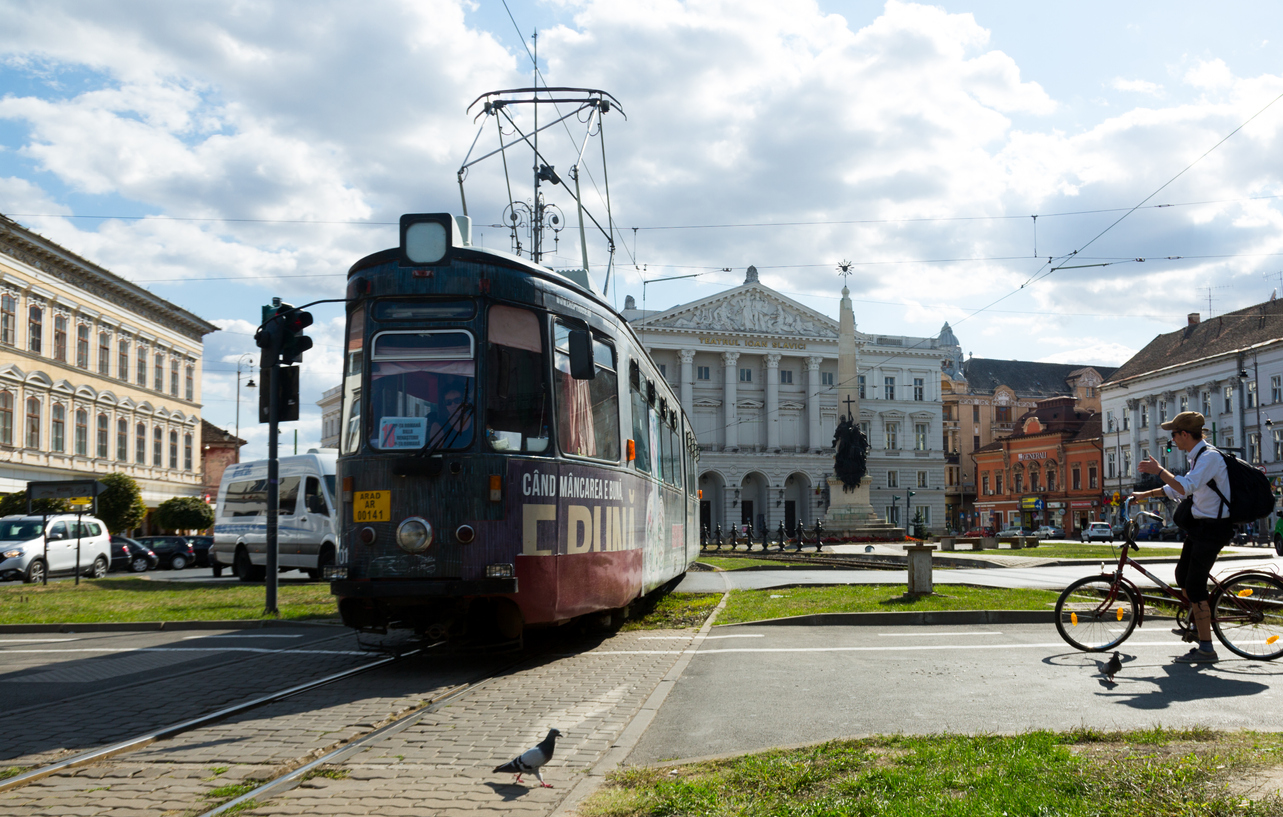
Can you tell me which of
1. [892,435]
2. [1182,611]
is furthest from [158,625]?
[892,435]

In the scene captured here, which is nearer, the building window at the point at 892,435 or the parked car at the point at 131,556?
the parked car at the point at 131,556

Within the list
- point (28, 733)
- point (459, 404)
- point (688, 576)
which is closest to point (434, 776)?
point (28, 733)

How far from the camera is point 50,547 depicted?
81.1 ft

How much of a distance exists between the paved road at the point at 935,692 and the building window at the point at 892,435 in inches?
3419

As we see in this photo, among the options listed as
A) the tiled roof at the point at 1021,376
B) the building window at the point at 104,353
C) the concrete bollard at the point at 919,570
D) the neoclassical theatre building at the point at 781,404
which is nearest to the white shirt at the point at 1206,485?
the concrete bollard at the point at 919,570

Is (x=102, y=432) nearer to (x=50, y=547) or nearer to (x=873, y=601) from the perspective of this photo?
(x=50, y=547)

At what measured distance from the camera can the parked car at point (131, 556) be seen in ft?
112

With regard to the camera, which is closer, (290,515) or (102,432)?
(290,515)

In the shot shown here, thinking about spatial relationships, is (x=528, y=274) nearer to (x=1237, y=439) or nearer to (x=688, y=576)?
(x=688, y=576)

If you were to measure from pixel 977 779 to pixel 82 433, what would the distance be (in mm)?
55488

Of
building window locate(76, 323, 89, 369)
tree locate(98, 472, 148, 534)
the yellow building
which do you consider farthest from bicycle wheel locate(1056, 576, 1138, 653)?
building window locate(76, 323, 89, 369)

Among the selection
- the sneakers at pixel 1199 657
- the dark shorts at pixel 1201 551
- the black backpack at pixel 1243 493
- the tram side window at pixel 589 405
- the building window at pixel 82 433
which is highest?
the building window at pixel 82 433

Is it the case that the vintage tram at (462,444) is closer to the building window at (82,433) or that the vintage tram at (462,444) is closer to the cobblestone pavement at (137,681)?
the cobblestone pavement at (137,681)

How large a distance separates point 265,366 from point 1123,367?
82.9 meters
